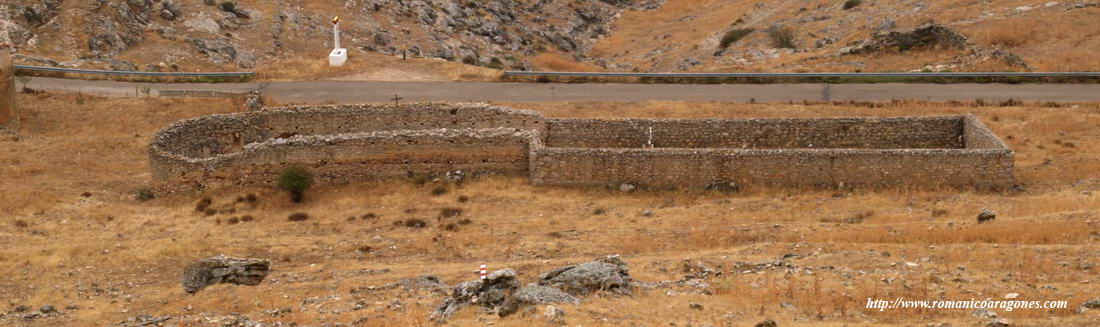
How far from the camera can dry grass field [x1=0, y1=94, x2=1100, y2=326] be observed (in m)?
17.8

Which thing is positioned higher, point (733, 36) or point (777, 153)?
point (777, 153)

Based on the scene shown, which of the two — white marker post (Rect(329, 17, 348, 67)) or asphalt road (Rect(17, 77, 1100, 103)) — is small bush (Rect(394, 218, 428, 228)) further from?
white marker post (Rect(329, 17, 348, 67))

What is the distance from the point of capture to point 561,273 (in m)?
18.5

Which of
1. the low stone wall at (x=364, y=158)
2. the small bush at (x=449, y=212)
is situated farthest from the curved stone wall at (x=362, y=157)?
the small bush at (x=449, y=212)

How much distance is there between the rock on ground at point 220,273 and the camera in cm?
2111

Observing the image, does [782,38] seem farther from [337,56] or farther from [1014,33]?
[337,56]

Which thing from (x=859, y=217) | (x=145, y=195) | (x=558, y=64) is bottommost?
(x=558, y=64)

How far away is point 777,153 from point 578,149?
4648 millimetres

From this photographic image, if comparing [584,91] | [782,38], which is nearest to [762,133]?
[584,91]

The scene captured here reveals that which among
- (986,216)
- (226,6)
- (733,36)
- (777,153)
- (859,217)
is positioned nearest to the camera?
(986,216)

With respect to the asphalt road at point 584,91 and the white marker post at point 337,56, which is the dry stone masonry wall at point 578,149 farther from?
Answer: the white marker post at point 337,56

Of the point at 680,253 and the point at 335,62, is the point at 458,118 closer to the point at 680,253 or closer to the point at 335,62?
the point at 680,253

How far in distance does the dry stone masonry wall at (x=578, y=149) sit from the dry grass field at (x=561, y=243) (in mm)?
532

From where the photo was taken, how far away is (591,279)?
712 inches
